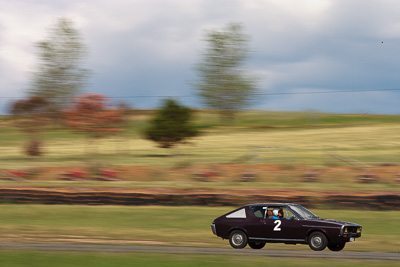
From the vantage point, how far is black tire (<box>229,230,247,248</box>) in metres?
15.1

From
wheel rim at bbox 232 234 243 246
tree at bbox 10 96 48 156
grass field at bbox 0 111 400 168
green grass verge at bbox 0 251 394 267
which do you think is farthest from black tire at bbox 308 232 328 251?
tree at bbox 10 96 48 156

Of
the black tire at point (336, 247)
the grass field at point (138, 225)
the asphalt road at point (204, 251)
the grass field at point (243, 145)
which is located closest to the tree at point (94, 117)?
the grass field at point (243, 145)

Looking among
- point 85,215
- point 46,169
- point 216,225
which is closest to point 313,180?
point 85,215

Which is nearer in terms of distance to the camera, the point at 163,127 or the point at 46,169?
Result: the point at 46,169

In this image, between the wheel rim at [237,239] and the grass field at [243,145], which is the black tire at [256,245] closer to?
the wheel rim at [237,239]

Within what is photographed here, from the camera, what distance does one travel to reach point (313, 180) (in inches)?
1316

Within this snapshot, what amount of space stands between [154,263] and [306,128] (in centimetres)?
5669

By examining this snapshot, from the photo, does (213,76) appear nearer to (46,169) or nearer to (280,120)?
(280,120)

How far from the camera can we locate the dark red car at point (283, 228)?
14.1m

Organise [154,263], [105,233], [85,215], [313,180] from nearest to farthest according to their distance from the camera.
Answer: [154,263]
[105,233]
[85,215]
[313,180]

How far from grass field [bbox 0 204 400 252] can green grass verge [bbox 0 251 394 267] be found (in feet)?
9.44

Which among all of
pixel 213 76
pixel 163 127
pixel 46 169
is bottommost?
pixel 46 169

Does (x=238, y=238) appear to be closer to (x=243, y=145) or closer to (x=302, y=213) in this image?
(x=302, y=213)

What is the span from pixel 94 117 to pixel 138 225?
1098 inches
